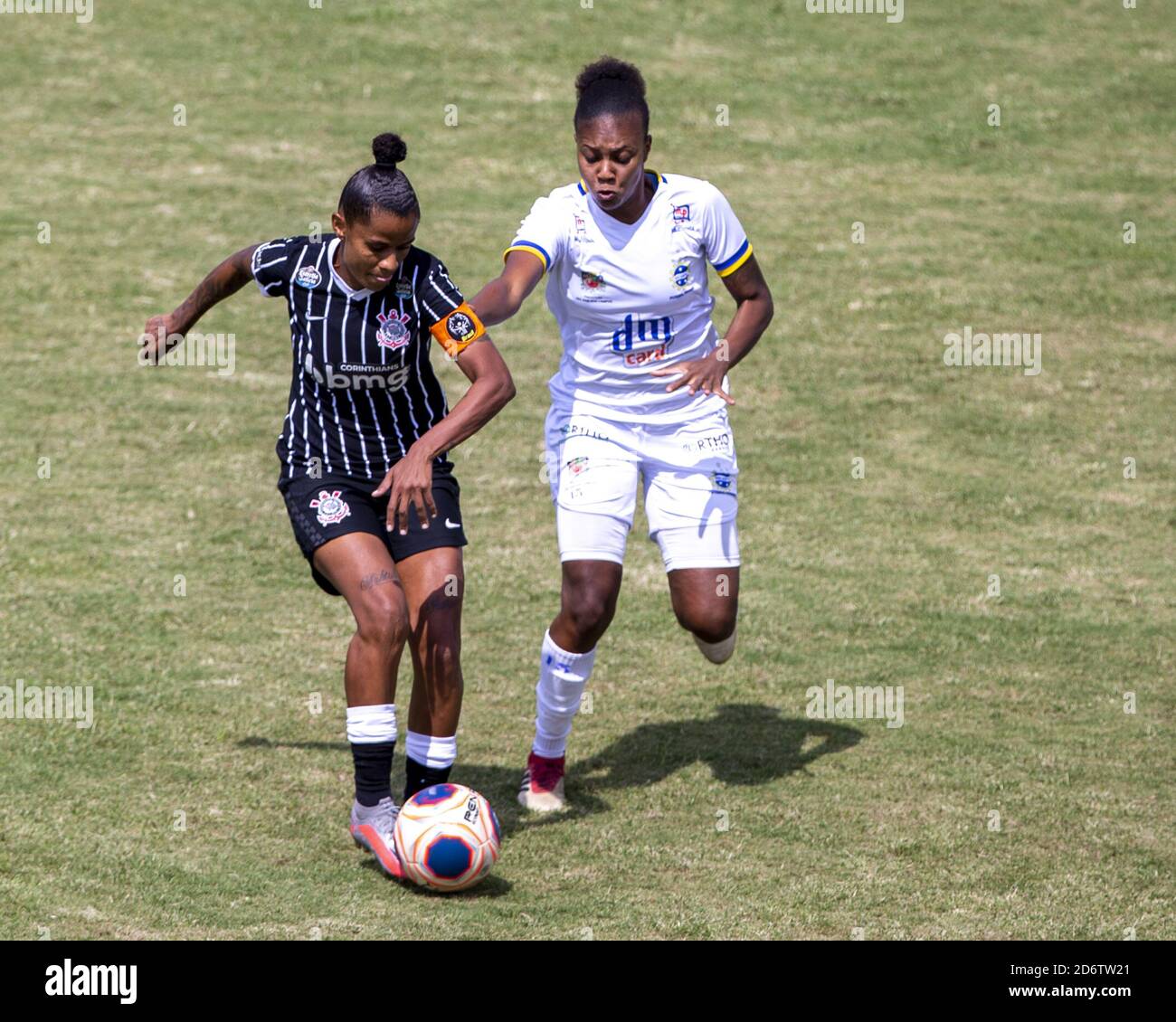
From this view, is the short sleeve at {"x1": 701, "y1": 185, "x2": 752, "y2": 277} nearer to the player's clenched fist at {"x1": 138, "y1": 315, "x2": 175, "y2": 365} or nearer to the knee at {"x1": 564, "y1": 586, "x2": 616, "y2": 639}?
the knee at {"x1": 564, "y1": 586, "x2": 616, "y2": 639}

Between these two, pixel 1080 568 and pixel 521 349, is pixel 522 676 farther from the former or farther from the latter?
pixel 521 349

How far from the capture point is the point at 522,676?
8.95m

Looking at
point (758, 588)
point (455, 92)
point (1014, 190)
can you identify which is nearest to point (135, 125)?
point (455, 92)

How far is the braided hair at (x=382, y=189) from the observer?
6.24m

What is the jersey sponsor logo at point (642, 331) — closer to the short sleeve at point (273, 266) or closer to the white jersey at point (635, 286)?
the white jersey at point (635, 286)

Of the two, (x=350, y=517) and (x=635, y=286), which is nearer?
(x=350, y=517)

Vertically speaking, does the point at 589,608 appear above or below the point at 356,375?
below

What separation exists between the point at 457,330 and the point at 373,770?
1734mm

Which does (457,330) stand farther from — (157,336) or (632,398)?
(157,336)

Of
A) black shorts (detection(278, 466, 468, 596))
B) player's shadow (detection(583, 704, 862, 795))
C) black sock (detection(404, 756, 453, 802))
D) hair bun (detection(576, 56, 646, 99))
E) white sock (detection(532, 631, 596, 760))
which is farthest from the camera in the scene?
player's shadow (detection(583, 704, 862, 795))

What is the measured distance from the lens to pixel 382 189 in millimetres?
6238

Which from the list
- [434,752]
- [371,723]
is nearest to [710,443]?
[434,752]

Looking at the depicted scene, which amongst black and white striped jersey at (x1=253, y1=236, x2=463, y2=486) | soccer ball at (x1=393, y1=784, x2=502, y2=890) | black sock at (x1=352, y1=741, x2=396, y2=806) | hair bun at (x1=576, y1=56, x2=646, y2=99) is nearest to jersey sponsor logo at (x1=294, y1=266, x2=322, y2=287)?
black and white striped jersey at (x1=253, y1=236, x2=463, y2=486)

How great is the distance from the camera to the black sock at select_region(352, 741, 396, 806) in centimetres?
661
